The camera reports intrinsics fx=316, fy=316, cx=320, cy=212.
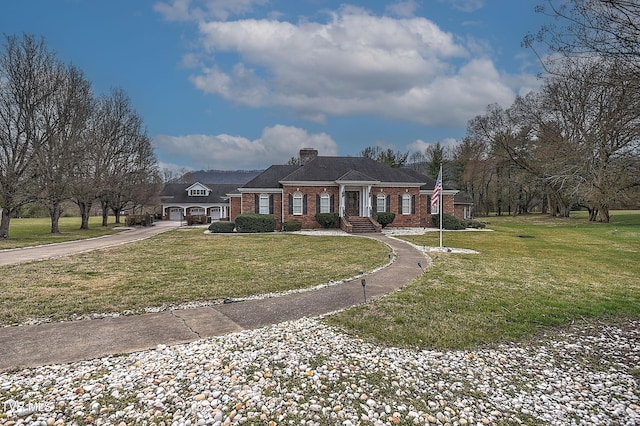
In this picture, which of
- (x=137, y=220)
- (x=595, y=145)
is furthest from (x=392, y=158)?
(x=137, y=220)

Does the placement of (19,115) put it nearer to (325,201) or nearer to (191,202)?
(325,201)

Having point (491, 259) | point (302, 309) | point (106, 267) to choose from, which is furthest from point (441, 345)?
point (106, 267)

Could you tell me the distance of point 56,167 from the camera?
20.8 meters

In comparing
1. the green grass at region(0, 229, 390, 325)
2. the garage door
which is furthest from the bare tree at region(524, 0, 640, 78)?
→ the garage door

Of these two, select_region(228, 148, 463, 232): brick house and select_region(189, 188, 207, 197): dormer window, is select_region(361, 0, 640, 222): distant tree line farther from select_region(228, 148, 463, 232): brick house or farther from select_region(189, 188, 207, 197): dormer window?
select_region(189, 188, 207, 197): dormer window

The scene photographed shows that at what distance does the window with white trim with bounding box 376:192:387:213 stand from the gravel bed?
20928mm

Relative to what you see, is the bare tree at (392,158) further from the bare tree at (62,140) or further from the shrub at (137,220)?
the bare tree at (62,140)

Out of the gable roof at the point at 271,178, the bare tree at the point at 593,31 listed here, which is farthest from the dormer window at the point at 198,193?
the bare tree at the point at 593,31

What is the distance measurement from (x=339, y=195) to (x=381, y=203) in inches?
138

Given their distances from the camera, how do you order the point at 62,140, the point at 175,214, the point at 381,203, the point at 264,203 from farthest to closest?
the point at 175,214, the point at 381,203, the point at 264,203, the point at 62,140

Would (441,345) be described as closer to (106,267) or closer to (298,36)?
(106,267)

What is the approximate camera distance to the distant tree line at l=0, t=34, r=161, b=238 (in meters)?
18.5

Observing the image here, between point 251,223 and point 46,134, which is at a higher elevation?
point 46,134

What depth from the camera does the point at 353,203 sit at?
2545 centimetres
